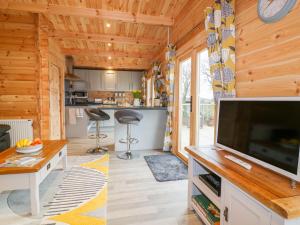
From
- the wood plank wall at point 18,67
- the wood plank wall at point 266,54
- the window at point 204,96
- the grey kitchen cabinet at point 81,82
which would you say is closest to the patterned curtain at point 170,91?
the window at point 204,96

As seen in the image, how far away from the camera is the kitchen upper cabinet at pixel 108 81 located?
7961 millimetres

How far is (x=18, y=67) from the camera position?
12.5 ft

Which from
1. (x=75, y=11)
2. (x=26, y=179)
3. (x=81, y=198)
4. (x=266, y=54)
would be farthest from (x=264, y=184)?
(x=75, y=11)

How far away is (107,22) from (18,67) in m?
2.10

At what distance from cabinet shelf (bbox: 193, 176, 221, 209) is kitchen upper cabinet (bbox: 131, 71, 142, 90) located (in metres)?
6.71

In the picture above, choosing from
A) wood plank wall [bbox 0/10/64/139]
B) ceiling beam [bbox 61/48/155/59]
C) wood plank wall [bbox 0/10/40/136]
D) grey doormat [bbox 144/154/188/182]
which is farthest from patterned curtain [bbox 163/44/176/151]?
wood plank wall [bbox 0/10/40/136]

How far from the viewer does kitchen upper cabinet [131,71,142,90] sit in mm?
8242

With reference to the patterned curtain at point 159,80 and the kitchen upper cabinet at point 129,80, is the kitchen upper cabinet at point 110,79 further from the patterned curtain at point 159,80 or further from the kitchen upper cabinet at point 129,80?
the patterned curtain at point 159,80

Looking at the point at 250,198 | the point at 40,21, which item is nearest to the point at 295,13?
the point at 250,198

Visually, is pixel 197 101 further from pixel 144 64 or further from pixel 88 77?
pixel 88 77

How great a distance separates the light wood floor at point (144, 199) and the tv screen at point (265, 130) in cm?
91

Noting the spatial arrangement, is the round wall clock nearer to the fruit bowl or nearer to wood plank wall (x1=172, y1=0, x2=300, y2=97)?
wood plank wall (x1=172, y1=0, x2=300, y2=97)

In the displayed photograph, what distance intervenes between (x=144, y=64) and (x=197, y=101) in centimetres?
483

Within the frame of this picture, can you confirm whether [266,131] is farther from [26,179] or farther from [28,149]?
[28,149]
